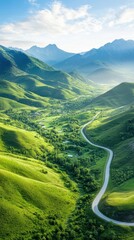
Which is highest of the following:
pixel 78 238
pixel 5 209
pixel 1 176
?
pixel 1 176

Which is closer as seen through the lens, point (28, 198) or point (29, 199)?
point (29, 199)

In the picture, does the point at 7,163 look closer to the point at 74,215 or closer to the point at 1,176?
the point at 1,176

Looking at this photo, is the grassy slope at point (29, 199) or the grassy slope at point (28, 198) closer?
the grassy slope at point (29, 199)

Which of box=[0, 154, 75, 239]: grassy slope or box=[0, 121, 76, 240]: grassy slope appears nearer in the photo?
box=[0, 121, 76, 240]: grassy slope

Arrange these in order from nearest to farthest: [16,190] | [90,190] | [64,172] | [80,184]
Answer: [16,190], [90,190], [80,184], [64,172]

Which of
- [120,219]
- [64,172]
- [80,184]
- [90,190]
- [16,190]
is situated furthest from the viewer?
[64,172]

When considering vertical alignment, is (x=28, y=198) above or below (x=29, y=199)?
above

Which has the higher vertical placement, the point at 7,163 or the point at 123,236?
the point at 7,163

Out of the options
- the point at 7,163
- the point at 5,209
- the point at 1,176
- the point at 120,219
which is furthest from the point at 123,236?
the point at 7,163
